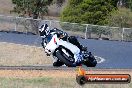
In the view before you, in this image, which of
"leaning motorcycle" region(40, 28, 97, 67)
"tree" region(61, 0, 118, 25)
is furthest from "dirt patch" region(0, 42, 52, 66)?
"tree" region(61, 0, 118, 25)

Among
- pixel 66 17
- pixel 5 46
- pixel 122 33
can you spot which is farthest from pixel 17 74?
pixel 66 17

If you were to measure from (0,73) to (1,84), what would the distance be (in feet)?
13.9

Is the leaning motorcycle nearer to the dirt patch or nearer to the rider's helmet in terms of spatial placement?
the rider's helmet

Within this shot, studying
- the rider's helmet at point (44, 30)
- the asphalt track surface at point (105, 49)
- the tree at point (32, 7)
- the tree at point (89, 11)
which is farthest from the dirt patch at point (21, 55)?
the tree at point (32, 7)

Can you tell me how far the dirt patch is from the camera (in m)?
25.9

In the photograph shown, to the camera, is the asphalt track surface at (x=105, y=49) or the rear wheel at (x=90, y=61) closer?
the rear wheel at (x=90, y=61)

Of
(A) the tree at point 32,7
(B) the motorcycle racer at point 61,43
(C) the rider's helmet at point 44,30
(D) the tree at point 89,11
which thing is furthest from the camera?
(A) the tree at point 32,7

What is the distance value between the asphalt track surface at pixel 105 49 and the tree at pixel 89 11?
11.1 m

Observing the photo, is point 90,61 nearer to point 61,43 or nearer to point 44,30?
point 61,43

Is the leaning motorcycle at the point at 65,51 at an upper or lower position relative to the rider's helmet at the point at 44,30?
lower

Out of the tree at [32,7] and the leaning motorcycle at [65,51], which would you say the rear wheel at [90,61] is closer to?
the leaning motorcycle at [65,51]

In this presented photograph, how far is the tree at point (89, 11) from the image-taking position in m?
54.1

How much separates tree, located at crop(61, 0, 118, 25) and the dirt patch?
18154mm

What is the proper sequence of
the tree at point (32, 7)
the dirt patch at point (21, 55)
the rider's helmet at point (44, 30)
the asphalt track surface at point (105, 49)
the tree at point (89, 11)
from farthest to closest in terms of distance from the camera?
the tree at point (32, 7) → the tree at point (89, 11) → the dirt patch at point (21, 55) → the asphalt track surface at point (105, 49) → the rider's helmet at point (44, 30)
